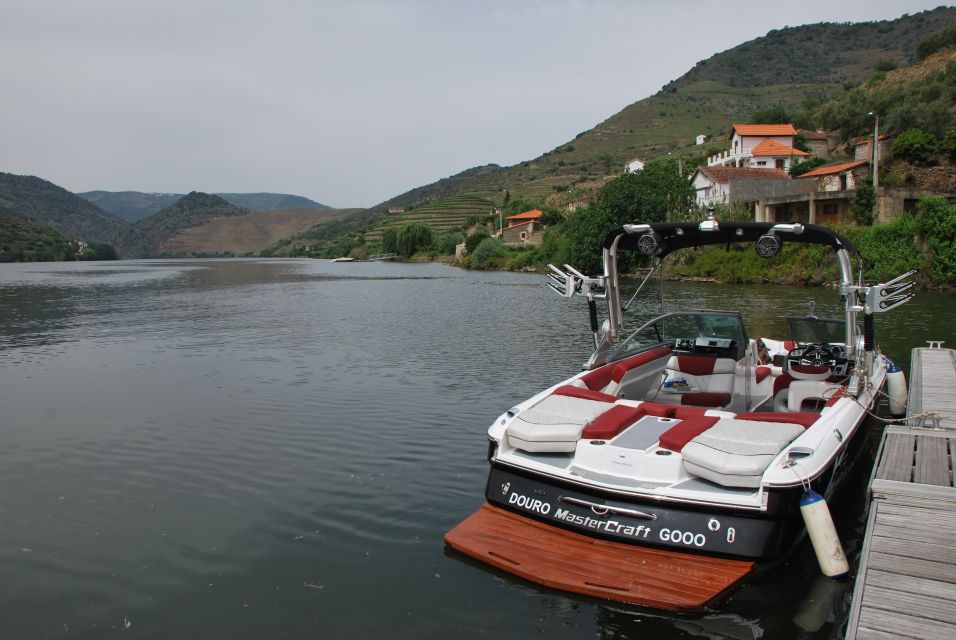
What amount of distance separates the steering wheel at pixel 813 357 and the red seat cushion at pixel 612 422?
3337mm

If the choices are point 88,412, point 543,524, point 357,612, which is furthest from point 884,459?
point 88,412

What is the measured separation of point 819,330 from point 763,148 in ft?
237

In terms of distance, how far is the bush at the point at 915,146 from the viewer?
5669 cm

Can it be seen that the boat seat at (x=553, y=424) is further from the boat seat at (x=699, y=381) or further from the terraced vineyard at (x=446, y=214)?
the terraced vineyard at (x=446, y=214)

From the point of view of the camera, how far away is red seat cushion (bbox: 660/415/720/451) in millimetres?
6742

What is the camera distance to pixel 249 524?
→ 324 inches

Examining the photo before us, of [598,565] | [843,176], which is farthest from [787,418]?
[843,176]

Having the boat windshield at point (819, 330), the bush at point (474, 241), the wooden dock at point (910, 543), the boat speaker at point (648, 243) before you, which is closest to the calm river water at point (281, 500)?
the wooden dock at point (910, 543)

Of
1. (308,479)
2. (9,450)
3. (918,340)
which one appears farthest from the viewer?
(918,340)

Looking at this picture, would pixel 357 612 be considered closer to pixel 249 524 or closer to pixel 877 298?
pixel 249 524

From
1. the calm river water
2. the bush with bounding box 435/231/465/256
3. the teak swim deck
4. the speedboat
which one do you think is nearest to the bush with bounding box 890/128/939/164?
the calm river water

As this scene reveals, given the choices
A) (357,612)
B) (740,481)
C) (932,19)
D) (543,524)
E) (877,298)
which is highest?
(932,19)

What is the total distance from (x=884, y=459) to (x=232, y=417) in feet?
34.5

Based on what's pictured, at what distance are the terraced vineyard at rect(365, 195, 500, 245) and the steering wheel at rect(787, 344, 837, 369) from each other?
437 feet
